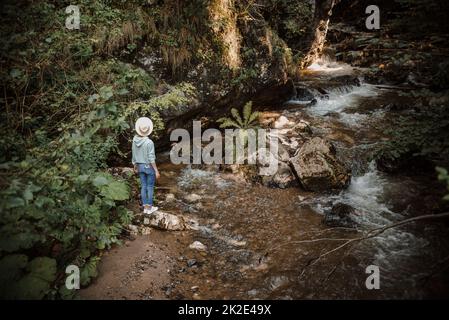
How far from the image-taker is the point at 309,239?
5.59m

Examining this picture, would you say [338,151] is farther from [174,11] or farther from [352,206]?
[174,11]

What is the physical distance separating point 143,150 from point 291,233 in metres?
3.17

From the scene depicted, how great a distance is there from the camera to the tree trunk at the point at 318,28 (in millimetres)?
14633

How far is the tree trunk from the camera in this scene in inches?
576

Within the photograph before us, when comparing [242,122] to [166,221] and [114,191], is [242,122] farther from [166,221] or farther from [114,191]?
[114,191]

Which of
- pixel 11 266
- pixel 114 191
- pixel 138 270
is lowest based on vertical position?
pixel 138 270

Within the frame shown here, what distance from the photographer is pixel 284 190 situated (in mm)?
7301

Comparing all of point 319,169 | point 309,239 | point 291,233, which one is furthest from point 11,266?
point 319,169

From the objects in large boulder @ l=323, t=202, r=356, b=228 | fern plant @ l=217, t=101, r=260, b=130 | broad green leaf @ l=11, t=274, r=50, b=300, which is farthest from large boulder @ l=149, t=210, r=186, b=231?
fern plant @ l=217, t=101, r=260, b=130

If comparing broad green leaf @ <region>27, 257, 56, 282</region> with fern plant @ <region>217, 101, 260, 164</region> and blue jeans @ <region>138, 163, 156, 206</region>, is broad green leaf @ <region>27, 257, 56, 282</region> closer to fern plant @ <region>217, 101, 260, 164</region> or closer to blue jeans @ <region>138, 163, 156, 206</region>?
blue jeans @ <region>138, 163, 156, 206</region>

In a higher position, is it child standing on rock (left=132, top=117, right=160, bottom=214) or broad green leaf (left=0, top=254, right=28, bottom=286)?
child standing on rock (left=132, top=117, right=160, bottom=214)

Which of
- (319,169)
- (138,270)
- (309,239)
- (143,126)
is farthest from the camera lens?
(319,169)

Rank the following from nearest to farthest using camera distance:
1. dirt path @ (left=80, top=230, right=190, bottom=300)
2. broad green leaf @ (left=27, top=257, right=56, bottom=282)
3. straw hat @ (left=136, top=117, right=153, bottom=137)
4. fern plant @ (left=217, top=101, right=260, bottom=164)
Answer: broad green leaf @ (left=27, top=257, right=56, bottom=282) → dirt path @ (left=80, top=230, right=190, bottom=300) → straw hat @ (left=136, top=117, right=153, bottom=137) → fern plant @ (left=217, top=101, right=260, bottom=164)

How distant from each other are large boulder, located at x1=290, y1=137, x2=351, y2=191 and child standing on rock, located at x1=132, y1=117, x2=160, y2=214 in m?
3.44
